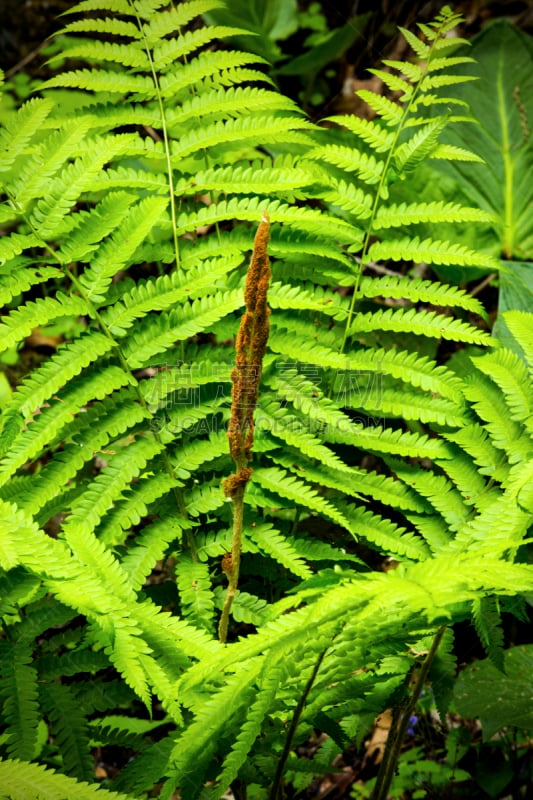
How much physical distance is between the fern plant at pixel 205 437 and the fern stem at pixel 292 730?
1cm

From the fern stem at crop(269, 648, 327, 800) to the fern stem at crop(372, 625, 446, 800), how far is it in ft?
0.90

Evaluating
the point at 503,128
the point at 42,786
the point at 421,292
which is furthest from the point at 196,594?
the point at 503,128

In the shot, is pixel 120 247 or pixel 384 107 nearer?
pixel 120 247

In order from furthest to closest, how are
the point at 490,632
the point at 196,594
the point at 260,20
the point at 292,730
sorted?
the point at 260,20
the point at 196,594
the point at 490,632
the point at 292,730

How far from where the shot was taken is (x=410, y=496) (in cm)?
169

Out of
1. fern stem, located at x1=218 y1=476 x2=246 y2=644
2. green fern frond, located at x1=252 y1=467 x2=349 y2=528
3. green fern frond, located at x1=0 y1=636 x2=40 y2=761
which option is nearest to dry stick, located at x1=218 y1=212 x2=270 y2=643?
fern stem, located at x1=218 y1=476 x2=246 y2=644

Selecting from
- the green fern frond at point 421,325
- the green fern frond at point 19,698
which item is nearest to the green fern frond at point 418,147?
the green fern frond at point 421,325

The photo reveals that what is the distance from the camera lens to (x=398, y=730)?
1.57 m

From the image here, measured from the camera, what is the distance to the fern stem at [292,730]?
47.1 inches

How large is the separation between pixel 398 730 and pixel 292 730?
41 centimetres

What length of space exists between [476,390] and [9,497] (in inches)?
43.8

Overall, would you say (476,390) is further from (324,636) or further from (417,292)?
(324,636)

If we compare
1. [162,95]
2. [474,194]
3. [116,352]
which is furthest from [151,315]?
[474,194]

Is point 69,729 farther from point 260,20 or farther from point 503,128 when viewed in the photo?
point 260,20
